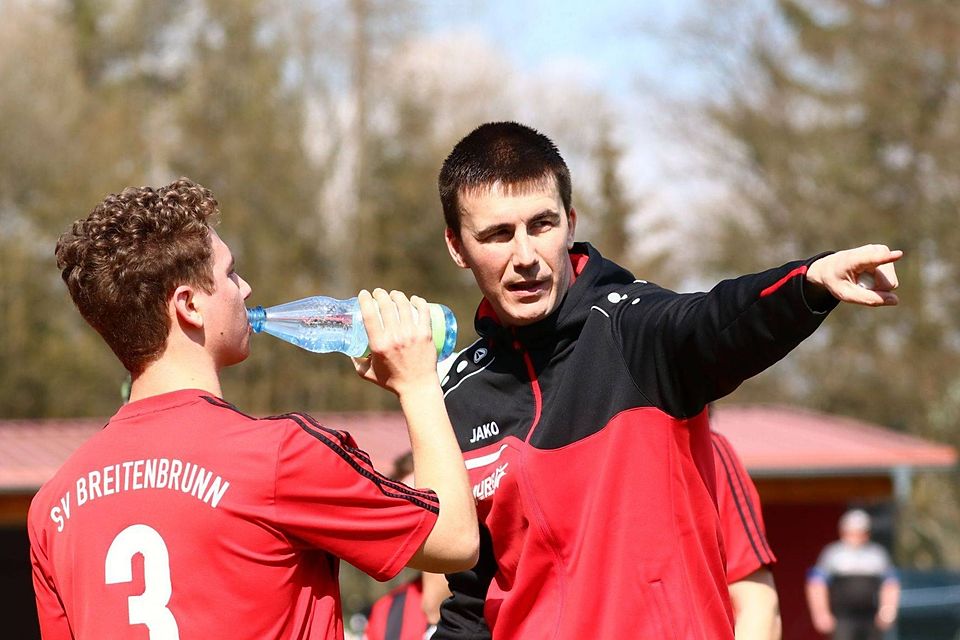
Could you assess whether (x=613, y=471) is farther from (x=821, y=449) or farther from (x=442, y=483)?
(x=821, y=449)

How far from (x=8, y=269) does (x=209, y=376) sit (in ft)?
80.7

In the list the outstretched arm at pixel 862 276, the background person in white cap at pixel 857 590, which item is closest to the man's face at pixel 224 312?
the outstretched arm at pixel 862 276

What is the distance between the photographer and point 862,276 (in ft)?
9.48

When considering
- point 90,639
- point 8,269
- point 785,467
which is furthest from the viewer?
point 8,269

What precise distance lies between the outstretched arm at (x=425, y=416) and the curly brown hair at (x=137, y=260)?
1.50 ft

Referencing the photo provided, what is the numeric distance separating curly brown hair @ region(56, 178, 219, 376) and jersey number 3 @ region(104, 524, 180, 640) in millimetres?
462

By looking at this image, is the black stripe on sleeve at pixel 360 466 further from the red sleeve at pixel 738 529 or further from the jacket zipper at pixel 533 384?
the red sleeve at pixel 738 529

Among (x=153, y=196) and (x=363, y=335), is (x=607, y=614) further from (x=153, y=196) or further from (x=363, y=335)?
(x=153, y=196)

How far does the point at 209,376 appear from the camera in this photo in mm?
3271

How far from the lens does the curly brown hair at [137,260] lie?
10.3ft

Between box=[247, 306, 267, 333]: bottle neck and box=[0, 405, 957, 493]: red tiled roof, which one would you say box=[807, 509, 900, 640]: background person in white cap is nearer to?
box=[0, 405, 957, 493]: red tiled roof

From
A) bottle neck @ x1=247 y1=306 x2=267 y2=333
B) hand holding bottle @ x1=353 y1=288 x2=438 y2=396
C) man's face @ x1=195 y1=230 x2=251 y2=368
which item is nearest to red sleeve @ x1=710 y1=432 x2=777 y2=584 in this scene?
hand holding bottle @ x1=353 y1=288 x2=438 y2=396

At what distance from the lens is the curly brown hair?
3.13m

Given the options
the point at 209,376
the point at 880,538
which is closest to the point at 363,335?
the point at 209,376
